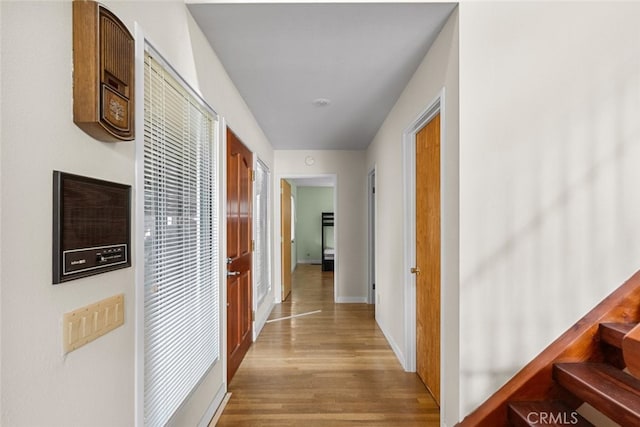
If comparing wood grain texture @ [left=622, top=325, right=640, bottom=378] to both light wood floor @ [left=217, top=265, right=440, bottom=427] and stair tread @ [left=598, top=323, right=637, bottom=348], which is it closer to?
stair tread @ [left=598, top=323, right=637, bottom=348]

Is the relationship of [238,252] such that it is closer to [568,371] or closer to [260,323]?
[260,323]

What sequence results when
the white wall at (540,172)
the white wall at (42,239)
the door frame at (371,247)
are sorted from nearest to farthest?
the white wall at (42,239) → the white wall at (540,172) → the door frame at (371,247)

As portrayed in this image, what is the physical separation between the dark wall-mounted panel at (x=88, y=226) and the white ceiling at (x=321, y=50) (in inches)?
48.0

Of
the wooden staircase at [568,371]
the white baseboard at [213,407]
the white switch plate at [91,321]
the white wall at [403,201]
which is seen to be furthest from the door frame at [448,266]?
the white switch plate at [91,321]

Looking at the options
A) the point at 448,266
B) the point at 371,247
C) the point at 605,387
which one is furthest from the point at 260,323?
the point at 605,387

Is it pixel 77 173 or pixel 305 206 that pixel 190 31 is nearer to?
pixel 77 173

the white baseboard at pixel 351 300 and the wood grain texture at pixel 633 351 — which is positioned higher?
the wood grain texture at pixel 633 351

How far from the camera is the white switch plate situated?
0.89 meters

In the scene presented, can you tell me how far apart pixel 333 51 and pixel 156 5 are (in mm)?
1083

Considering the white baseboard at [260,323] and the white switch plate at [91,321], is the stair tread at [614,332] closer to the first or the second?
the white switch plate at [91,321]

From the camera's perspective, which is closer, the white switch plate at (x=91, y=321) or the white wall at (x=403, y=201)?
the white switch plate at (x=91, y=321)

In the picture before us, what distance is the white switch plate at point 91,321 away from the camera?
891mm

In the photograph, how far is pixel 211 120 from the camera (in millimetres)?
2154

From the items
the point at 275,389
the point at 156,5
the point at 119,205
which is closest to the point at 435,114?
the point at 156,5
